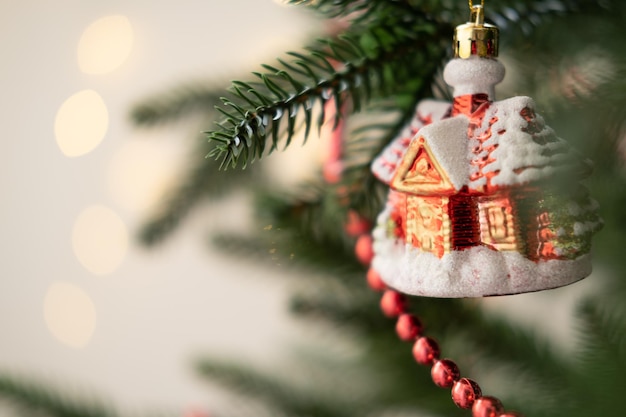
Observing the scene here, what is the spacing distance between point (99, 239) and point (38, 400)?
80 cm

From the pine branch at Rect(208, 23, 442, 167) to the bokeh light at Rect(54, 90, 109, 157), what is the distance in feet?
3.36

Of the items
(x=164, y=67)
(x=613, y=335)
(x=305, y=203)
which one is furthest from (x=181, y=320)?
(x=613, y=335)

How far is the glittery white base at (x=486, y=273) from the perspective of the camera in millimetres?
341

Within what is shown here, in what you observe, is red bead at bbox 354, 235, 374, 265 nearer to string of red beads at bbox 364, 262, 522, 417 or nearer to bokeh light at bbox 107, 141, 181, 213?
string of red beads at bbox 364, 262, 522, 417

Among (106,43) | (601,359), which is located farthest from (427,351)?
(106,43)

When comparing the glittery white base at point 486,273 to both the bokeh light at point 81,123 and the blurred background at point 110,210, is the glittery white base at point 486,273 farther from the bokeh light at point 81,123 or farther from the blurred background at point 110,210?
the bokeh light at point 81,123

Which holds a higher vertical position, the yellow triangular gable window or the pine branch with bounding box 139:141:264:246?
the yellow triangular gable window

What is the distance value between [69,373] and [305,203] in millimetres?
1138

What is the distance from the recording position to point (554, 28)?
0.43 meters

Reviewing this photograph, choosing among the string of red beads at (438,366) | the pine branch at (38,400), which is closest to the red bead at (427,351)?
the string of red beads at (438,366)

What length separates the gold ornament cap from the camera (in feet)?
1.15

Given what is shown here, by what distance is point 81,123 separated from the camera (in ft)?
4.43

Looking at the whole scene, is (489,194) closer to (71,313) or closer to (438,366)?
(438,366)

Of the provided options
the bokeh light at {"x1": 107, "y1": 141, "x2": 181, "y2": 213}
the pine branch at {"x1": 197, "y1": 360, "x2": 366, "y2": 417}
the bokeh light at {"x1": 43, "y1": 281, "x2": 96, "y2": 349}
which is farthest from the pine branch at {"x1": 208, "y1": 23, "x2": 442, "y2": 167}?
the bokeh light at {"x1": 43, "y1": 281, "x2": 96, "y2": 349}
